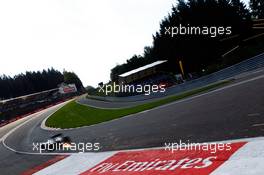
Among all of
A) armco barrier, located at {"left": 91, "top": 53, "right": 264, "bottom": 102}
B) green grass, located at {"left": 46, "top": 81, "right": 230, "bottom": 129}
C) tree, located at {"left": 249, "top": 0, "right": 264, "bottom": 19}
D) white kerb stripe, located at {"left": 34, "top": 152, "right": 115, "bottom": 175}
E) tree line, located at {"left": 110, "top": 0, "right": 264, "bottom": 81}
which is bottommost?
white kerb stripe, located at {"left": 34, "top": 152, "right": 115, "bottom": 175}

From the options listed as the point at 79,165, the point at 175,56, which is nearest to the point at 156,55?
the point at 175,56

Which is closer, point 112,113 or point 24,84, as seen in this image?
point 112,113

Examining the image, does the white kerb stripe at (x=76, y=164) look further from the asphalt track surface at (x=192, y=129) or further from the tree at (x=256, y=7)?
the tree at (x=256, y=7)

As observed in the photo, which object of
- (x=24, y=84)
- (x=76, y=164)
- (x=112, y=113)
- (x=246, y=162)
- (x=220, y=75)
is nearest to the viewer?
(x=246, y=162)

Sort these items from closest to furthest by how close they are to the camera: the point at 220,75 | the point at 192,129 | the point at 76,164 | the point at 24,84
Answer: the point at 192,129
the point at 76,164
the point at 220,75
the point at 24,84

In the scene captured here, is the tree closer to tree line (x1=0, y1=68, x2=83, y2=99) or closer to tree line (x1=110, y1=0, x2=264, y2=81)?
tree line (x1=110, y1=0, x2=264, y2=81)

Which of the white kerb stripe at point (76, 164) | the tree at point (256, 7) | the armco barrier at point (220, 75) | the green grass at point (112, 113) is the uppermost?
the tree at point (256, 7)

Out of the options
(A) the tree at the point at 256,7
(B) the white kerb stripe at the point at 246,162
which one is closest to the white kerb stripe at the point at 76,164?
(B) the white kerb stripe at the point at 246,162

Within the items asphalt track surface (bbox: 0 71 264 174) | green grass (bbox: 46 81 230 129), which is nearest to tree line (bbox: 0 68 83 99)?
green grass (bbox: 46 81 230 129)

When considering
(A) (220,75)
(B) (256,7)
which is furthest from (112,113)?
(B) (256,7)

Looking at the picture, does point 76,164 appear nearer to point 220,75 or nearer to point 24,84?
point 220,75

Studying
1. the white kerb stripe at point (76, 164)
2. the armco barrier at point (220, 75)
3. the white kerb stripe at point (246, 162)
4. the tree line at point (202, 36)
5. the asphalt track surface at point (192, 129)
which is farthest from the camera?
the tree line at point (202, 36)

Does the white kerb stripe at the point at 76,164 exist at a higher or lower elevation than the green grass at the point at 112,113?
lower

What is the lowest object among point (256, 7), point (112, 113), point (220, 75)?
point (112, 113)
